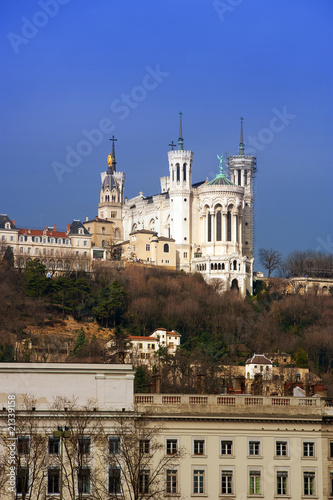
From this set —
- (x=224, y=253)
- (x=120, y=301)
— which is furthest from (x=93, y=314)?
(x=224, y=253)

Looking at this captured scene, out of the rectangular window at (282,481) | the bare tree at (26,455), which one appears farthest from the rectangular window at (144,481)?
the rectangular window at (282,481)

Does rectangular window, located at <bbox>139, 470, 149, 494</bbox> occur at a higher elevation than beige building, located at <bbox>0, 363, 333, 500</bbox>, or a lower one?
lower

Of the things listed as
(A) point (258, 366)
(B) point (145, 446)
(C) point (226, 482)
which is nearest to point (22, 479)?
(B) point (145, 446)

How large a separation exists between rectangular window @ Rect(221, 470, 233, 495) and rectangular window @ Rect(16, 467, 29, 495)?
1001 centimetres

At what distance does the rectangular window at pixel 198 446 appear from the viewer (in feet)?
238

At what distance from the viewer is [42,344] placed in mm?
157375

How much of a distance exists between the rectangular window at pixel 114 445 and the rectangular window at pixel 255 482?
7.05 meters

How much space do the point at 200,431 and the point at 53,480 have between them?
7.93 m

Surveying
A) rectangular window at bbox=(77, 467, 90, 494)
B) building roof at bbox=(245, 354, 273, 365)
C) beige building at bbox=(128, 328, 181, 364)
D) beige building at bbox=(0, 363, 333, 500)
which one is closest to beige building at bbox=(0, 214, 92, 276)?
beige building at bbox=(128, 328, 181, 364)

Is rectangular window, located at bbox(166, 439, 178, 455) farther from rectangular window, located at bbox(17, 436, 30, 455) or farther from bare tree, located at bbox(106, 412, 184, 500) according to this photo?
rectangular window, located at bbox(17, 436, 30, 455)

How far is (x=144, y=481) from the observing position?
7050cm

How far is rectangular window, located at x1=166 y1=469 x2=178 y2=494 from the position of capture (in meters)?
71.2

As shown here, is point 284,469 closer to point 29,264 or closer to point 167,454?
point 167,454

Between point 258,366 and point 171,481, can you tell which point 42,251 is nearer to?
point 258,366
